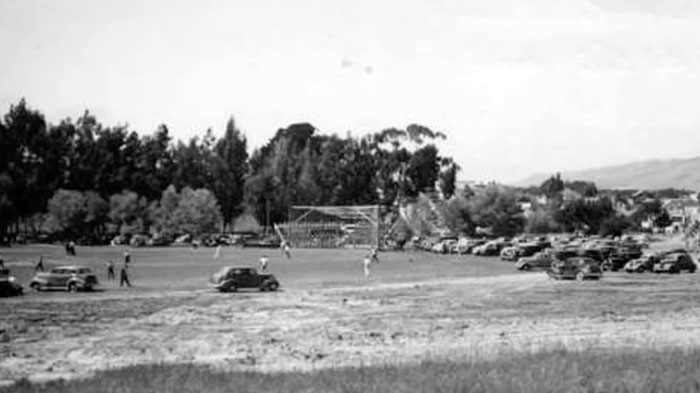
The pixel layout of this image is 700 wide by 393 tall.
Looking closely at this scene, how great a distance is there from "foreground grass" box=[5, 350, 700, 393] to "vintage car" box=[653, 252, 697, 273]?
50.1m

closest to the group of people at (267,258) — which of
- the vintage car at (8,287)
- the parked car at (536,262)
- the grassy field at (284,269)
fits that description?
the grassy field at (284,269)

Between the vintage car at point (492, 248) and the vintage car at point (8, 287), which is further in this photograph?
the vintage car at point (492, 248)

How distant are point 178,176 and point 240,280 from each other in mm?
110862

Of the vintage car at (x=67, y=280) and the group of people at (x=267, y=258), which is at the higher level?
the group of people at (x=267, y=258)

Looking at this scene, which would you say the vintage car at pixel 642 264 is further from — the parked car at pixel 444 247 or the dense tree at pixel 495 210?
the dense tree at pixel 495 210

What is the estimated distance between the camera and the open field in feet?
84.9

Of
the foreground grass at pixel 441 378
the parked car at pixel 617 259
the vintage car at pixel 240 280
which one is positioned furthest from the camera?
the parked car at pixel 617 259

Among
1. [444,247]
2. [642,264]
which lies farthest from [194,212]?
[642,264]

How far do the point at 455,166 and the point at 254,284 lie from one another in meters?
121

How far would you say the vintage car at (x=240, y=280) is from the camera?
54.3 metres

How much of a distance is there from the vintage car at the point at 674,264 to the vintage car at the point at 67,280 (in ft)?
128

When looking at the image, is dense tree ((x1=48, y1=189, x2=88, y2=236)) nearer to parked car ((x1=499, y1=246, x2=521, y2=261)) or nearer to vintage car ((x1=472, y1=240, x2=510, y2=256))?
vintage car ((x1=472, y1=240, x2=510, y2=256))

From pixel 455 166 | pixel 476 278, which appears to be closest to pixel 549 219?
pixel 455 166

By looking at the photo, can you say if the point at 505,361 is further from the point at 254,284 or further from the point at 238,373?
the point at 254,284
